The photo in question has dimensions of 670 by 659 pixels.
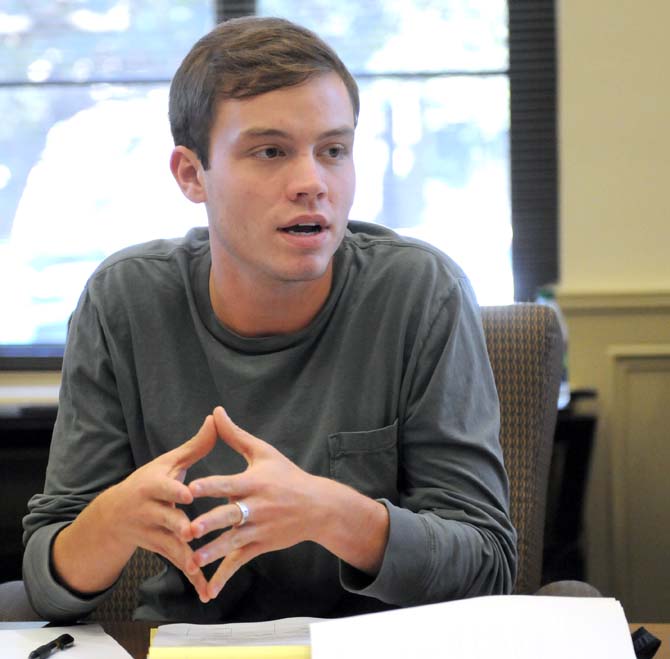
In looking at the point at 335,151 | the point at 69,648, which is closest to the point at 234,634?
the point at 69,648

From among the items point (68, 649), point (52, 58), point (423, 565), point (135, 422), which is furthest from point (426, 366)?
point (52, 58)

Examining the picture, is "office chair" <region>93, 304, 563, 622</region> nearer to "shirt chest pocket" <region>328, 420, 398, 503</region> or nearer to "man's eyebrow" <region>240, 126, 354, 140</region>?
"shirt chest pocket" <region>328, 420, 398, 503</region>

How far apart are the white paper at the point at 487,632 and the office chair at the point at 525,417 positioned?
54 centimetres

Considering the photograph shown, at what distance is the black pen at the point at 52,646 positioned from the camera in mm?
1001

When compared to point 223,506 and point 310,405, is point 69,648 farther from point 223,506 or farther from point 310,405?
point 310,405

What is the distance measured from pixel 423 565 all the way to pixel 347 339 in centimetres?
32

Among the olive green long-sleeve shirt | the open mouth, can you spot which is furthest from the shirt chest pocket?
the open mouth

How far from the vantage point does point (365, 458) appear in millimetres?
1296

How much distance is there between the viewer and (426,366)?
1.31m

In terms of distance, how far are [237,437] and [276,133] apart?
0.37 meters

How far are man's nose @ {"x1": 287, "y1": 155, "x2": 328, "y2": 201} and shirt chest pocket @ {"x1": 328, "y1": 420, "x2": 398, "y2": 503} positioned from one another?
29cm

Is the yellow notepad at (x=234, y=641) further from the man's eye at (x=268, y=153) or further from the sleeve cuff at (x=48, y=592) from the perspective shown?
the man's eye at (x=268, y=153)

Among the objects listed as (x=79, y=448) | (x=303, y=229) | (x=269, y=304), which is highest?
(x=303, y=229)

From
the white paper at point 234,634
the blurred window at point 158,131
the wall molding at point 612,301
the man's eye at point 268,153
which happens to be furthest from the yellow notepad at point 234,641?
the blurred window at point 158,131
